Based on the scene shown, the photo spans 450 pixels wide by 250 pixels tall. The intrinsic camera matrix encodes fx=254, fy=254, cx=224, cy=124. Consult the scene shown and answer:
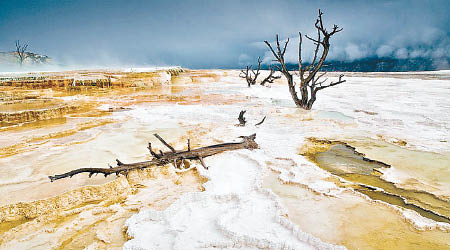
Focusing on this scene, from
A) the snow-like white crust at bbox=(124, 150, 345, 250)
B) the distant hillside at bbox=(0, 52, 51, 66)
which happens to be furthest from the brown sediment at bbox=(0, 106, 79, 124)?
the distant hillside at bbox=(0, 52, 51, 66)

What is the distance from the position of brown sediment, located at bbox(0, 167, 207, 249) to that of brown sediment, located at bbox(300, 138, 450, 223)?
243 cm

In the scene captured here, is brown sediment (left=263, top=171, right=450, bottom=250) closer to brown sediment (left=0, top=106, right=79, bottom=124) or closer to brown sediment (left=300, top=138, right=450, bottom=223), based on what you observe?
brown sediment (left=300, top=138, right=450, bottom=223)

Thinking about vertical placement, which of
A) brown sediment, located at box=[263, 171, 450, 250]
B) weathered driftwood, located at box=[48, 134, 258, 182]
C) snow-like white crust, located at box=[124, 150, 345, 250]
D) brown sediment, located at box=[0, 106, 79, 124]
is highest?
brown sediment, located at box=[0, 106, 79, 124]

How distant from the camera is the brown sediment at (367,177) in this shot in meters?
3.20

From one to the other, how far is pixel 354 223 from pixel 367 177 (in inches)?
63.0

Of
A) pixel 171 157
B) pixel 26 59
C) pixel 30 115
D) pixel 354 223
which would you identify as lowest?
pixel 354 223

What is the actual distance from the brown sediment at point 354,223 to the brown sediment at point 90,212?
1.46 meters

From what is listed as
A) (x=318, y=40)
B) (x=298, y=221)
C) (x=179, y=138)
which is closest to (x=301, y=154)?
(x=298, y=221)

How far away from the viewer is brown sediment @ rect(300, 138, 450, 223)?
3197mm

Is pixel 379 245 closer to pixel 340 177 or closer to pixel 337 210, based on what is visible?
pixel 337 210

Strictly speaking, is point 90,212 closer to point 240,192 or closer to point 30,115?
point 240,192

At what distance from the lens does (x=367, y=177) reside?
13.6 feet

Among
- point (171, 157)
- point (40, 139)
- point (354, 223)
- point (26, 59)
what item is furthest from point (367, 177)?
point (26, 59)

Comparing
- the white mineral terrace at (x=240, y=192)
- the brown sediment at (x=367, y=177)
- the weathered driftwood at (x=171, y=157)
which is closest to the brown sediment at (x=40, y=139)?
the white mineral terrace at (x=240, y=192)
